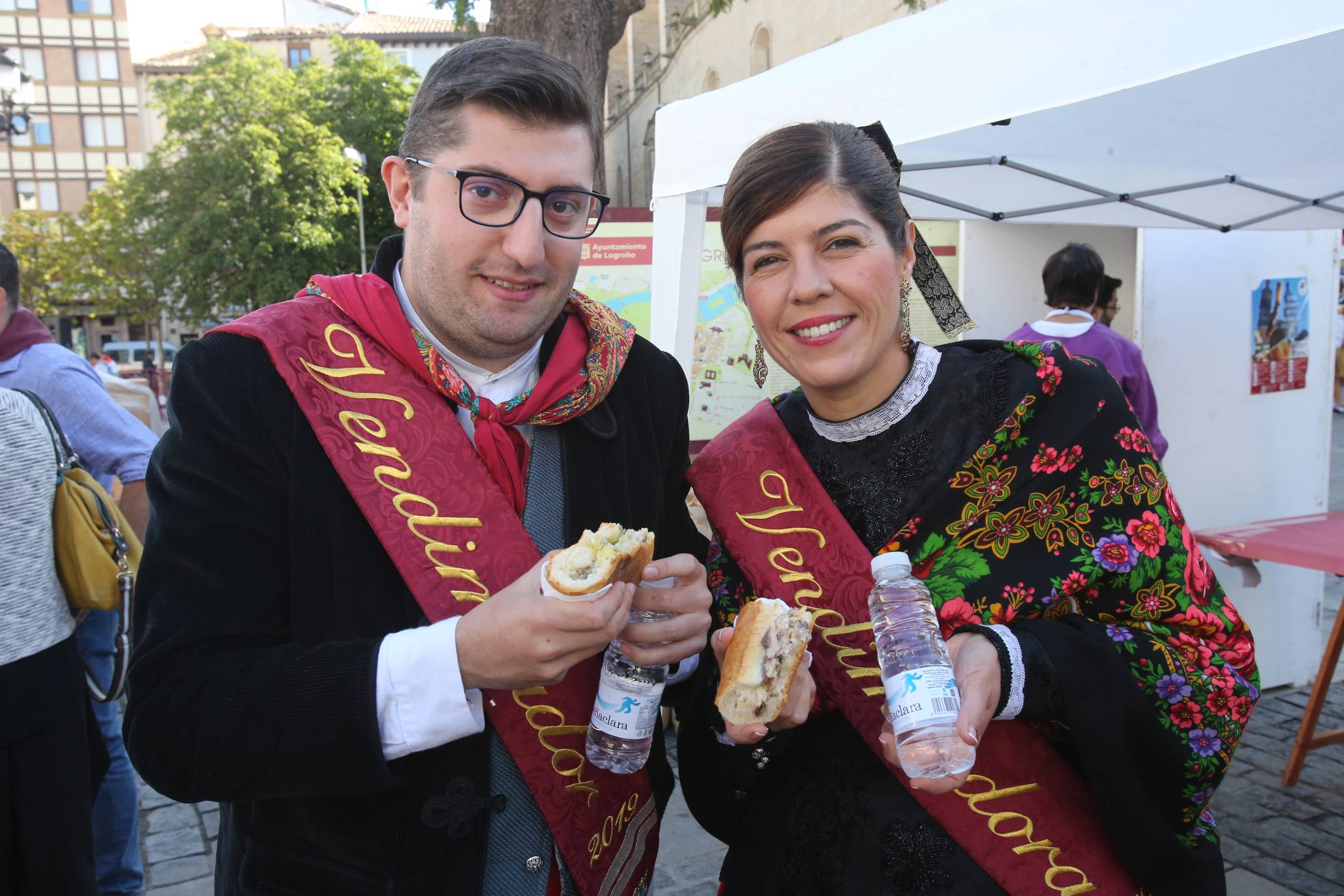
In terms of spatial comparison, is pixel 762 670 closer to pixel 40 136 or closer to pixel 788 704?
pixel 788 704

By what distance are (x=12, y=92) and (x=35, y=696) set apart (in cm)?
1060

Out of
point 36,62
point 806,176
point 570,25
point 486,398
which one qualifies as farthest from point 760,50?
point 36,62

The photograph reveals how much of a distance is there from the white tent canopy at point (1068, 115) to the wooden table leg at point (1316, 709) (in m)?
2.19

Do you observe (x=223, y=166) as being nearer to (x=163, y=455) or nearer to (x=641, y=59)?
(x=641, y=59)

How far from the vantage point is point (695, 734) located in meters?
2.01

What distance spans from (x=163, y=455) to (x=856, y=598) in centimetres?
131

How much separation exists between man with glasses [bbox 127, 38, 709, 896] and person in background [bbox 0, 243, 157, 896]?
7.45 ft

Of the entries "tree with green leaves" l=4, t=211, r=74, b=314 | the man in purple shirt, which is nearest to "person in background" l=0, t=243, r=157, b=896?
the man in purple shirt

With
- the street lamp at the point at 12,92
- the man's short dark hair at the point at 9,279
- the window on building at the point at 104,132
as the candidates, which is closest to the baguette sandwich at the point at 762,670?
the man's short dark hair at the point at 9,279

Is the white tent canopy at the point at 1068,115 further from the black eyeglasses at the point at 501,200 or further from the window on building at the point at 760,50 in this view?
the window on building at the point at 760,50

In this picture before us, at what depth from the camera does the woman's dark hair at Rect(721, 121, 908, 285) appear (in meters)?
1.86

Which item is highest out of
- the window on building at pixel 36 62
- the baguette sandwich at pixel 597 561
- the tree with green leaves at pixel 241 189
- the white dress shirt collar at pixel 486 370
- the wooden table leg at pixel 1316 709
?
the window on building at pixel 36 62

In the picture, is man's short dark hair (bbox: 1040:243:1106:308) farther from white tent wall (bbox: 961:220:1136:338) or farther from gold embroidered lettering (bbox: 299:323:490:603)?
Result: gold embroidered lettering (bbox: 299:323:490:603)

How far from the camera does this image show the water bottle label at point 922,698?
1.35 m
